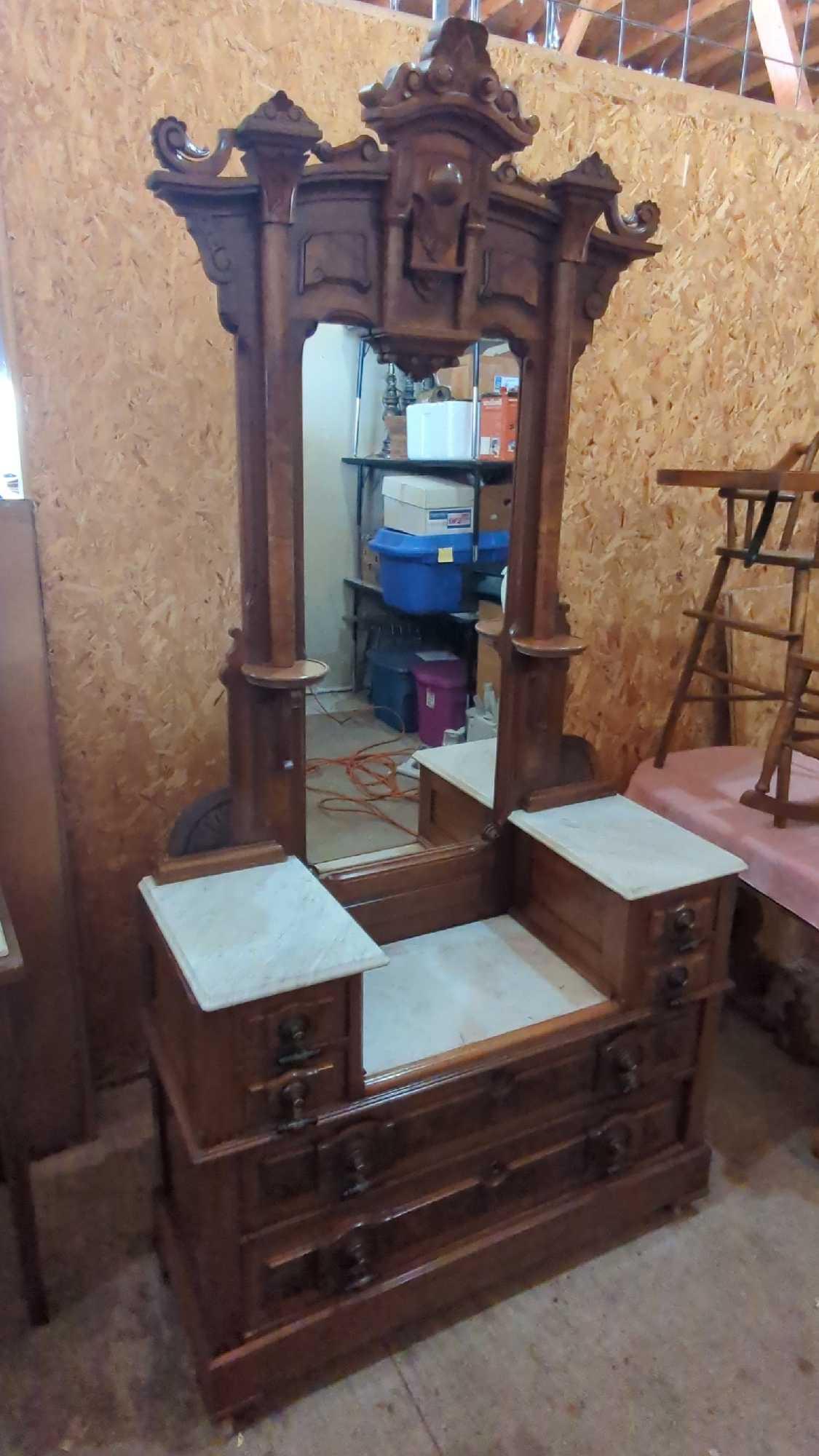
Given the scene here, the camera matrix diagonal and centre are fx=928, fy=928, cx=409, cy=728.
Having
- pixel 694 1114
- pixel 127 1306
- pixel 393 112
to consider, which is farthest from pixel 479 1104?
pixel 393 112

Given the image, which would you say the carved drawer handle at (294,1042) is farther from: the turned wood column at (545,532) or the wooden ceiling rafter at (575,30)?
the wooden ceiling rafter at (575,30)

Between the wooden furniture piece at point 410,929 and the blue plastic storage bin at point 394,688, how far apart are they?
0.16 metres

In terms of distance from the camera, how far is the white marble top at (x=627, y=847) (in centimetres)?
145

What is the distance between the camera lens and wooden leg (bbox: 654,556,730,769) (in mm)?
2080

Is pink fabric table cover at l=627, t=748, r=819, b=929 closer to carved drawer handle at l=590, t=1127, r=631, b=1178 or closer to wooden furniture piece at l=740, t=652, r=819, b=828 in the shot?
wooden furniture piece at l=740, t=652, r=819, b=828

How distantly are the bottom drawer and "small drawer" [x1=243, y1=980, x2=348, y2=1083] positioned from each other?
0.26m

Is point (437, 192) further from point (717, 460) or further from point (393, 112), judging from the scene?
point (717, 460)

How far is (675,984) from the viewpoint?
152 centimetres

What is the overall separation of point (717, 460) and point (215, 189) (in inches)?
55.7

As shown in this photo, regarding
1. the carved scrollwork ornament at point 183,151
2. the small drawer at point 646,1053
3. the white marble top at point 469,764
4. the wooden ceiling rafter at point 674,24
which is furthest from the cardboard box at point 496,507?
the wooden ceiling rafter at point 674,24

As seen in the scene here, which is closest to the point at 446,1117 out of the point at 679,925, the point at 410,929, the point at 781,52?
the point at 410,929

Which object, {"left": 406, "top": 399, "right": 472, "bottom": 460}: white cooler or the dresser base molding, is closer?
the dresser base molding

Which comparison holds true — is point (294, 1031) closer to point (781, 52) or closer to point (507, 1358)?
point (507, 1358)

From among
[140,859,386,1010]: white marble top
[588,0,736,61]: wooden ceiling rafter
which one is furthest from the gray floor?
[588,0,736,61]: wooden ceiling rafter
